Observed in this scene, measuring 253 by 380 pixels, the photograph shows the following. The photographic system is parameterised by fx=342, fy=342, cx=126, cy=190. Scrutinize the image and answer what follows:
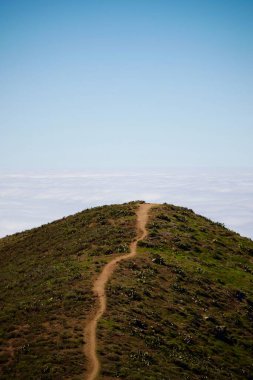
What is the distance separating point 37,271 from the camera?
43969mm

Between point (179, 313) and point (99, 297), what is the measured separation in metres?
7.96

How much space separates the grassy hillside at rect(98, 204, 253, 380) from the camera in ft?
83.7

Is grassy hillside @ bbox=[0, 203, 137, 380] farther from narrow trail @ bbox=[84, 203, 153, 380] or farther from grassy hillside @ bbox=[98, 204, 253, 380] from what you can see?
grassy hillside @ bbox=[98, 204, 253, 380]

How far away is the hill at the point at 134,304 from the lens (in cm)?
2483

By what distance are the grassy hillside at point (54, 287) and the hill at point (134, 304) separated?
110mm

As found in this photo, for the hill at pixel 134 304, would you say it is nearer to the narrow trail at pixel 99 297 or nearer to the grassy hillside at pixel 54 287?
the grassy hillside at pixel 54 287

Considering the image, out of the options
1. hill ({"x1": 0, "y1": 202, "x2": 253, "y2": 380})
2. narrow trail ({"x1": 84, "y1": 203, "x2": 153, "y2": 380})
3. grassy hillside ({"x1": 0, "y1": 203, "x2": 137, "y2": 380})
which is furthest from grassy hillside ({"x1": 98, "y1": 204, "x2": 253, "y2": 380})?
grassy hillside ({"x1": 0, "y1": 203, "x2": 137, "y2": 380})

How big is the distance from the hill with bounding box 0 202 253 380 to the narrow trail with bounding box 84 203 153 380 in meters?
0.46

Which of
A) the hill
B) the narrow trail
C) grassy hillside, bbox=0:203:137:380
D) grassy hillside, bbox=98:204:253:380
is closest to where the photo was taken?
the narrow trail

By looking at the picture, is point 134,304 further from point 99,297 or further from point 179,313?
point 179,313

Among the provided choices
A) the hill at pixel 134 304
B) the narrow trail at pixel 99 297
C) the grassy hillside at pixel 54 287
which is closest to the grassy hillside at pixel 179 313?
the hill at pixel 134 304

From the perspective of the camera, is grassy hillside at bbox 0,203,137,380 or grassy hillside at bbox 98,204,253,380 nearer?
grassy hillside at bbox 0,203,137,380

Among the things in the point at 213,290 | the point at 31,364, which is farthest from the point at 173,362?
the point at 213,290

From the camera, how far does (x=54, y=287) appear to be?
120 ft
